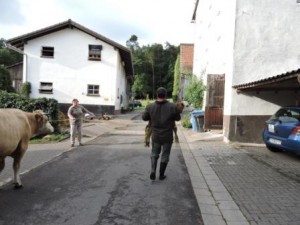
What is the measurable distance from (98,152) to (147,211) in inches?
264

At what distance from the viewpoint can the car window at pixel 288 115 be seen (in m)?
11.3

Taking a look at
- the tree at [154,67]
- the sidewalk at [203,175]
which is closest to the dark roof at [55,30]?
the sidewalk at [203,175]

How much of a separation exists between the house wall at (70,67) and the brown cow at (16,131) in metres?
24.3

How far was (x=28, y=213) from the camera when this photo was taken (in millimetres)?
5477

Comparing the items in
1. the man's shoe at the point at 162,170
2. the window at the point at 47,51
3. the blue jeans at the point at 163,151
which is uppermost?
the window at the point at 47,51

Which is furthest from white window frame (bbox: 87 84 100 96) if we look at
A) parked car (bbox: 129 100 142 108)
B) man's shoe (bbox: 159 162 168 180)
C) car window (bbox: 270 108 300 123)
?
parked car (bbox: 129 100 142 108)

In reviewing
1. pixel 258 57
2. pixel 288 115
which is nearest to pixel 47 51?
pixel 258 57

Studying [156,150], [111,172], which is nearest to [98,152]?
[111,172]

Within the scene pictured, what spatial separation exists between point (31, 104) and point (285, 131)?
10.2m

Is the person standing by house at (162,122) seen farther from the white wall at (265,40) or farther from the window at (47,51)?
the window at (47,51)

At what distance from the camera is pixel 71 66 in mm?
32031

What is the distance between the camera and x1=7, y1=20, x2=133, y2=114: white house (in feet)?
105

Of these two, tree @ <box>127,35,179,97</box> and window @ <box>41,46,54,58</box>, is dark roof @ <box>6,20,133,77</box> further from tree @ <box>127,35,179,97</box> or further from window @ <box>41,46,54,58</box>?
tree @ <box>127,35,179,97</box>

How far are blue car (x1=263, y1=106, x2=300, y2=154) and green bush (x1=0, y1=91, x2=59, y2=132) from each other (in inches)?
348
